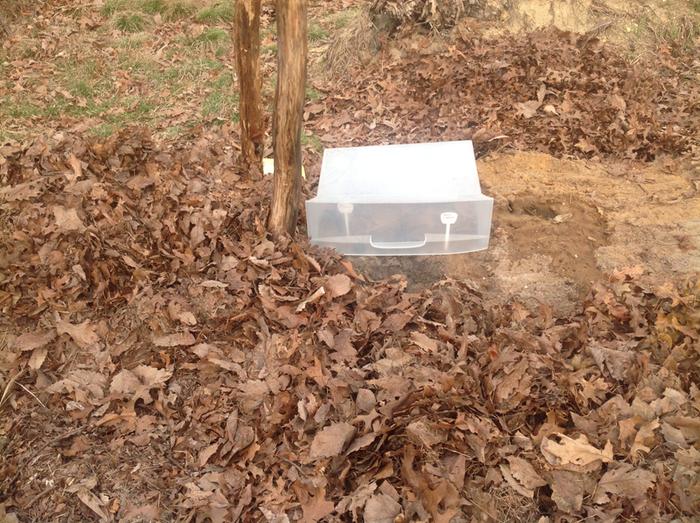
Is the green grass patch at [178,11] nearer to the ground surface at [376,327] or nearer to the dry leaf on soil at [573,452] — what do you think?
the ground surface at [376,327]

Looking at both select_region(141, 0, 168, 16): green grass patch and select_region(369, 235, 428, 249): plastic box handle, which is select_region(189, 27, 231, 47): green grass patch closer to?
select_region(141, 0, 168, 16): green grass patch

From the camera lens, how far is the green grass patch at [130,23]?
21.8ft

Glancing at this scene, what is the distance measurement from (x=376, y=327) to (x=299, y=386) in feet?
1.67

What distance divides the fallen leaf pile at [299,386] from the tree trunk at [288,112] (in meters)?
0.19

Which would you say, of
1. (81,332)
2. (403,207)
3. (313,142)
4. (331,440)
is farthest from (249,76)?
(331,440)

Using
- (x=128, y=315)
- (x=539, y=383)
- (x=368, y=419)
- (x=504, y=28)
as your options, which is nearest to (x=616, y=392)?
(x=539, y=383)

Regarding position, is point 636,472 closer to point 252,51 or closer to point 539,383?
point 539,383

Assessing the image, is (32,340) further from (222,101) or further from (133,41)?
(133,41)

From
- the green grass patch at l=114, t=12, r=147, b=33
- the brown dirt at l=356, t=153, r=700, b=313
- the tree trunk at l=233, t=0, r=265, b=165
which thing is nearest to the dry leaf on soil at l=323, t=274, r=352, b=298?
the brown dirt at l=356, t=153, r=700, b=313

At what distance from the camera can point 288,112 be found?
3016 millimetres

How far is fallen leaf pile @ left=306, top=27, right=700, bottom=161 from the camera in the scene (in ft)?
13.9

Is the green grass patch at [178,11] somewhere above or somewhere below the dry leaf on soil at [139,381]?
above

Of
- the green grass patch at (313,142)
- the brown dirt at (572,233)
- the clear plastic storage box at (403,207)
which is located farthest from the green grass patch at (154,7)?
the brown dirt at (572,233)

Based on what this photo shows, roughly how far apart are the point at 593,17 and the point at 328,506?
507cm
